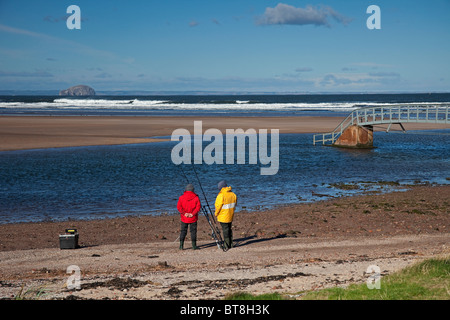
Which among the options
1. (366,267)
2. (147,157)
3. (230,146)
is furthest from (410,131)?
(366,267)

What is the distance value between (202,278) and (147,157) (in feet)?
75.2

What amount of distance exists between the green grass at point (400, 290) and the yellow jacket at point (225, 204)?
165 inches

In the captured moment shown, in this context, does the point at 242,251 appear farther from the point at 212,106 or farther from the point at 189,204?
the point at 212,106

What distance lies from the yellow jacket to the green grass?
165 inches

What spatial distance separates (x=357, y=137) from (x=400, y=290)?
32217 millimetres

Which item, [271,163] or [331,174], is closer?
[331,174]

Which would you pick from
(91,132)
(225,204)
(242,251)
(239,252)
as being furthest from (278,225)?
(91,132)

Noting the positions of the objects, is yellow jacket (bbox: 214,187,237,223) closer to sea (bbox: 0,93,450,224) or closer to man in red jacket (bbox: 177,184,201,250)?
man in red jacket (bbox: 177,184,201,250)

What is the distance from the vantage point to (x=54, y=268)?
10.4m

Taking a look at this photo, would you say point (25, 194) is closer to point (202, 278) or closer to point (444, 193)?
point (202, 278)

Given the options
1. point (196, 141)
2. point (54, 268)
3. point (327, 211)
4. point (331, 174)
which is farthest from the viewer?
point (196, 141)

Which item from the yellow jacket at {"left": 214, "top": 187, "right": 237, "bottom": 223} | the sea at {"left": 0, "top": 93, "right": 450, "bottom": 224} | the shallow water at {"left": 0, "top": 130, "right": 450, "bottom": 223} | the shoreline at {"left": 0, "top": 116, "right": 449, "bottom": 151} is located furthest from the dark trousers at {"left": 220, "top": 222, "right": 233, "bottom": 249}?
the shoreline at {"left": 0, "top": 116, "right": 449, "bottom": 151}

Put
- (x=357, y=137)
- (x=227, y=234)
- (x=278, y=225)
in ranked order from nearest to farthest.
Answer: (x=227, y=234) < (x=278, y=225) < (x=357, y=137)

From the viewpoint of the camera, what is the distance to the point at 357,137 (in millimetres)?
38594
